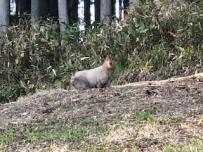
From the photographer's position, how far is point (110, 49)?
1402 centimetres

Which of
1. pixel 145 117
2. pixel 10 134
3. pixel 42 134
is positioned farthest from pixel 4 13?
pixel 145 117

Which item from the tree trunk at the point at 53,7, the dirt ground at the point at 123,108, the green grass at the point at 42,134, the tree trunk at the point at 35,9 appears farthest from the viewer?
the tree trunk at the point at 53,7

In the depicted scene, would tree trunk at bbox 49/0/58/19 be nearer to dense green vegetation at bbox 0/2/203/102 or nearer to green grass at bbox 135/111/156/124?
dense green vegetation at bbox 0/2/203/102

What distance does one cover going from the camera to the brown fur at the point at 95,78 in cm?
1050

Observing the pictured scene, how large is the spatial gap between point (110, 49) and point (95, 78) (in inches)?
140

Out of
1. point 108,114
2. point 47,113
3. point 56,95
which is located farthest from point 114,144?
point 56,95

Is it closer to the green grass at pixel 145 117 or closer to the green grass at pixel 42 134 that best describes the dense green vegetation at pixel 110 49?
the green grass at pixel 145 117

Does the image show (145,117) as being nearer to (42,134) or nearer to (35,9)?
(42,134)

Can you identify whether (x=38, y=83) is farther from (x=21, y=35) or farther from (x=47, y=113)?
(x=47, y=113)

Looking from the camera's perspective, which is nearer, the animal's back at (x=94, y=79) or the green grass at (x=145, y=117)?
the green grass at (x=145, y=117)

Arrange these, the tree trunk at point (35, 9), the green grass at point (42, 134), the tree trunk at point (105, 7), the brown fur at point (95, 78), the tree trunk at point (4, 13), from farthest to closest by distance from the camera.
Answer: the tree trunk at point (35, 9), the tree trunk at point (105, 7), the tree trunk at point (4, 13), the brown fur at point (95, 78), the green grass at point (42, 134)

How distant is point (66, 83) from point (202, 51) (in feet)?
10.3

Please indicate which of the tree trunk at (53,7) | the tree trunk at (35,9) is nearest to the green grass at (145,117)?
the tree trunk at (35,9)

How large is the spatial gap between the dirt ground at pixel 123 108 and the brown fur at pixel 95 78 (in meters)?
0.53
